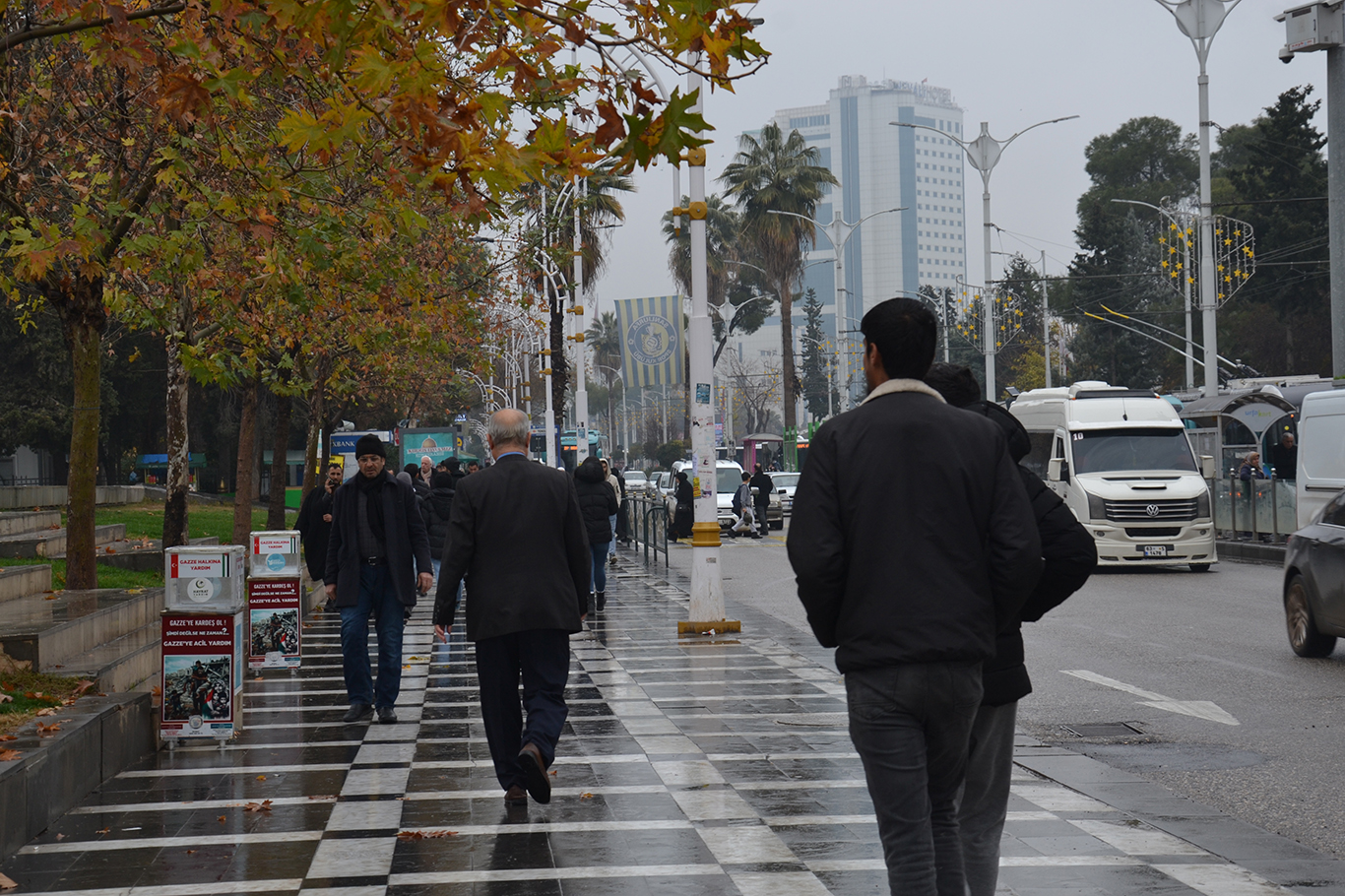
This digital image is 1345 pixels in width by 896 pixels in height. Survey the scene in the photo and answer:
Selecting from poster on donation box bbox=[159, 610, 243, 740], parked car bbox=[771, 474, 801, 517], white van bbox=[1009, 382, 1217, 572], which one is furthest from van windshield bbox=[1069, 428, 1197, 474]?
parked car bbox=[771, 474, 801, 517]

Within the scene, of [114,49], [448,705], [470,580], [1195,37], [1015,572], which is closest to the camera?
[1015,572]

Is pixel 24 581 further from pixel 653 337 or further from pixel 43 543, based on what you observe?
pixel 653 337

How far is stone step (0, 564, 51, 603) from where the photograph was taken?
11891 mm

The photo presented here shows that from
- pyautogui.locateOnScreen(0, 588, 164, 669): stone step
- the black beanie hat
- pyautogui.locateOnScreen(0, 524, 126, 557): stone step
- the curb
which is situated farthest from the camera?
pyautogui.locateOnScreen(0, 524, 126, 557): stone step

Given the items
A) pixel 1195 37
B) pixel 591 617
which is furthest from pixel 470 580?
pixel 1195 37

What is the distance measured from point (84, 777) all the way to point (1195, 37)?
28321 millimetres

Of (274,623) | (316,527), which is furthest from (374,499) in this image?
(274,623)

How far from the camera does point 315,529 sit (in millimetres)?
11945

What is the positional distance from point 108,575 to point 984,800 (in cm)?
1271

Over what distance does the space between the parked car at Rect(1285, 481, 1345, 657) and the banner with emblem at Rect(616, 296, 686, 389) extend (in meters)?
16.7

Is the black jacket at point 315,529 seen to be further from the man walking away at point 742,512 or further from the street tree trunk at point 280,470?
the man walking away at point 742,512

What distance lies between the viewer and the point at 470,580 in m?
7.38

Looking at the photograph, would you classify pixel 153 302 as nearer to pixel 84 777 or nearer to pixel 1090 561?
pixel 84 777

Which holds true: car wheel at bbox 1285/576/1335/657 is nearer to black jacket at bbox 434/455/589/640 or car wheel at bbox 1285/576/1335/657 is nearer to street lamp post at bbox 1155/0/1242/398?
black jacket at bbox 434/455/589/640
